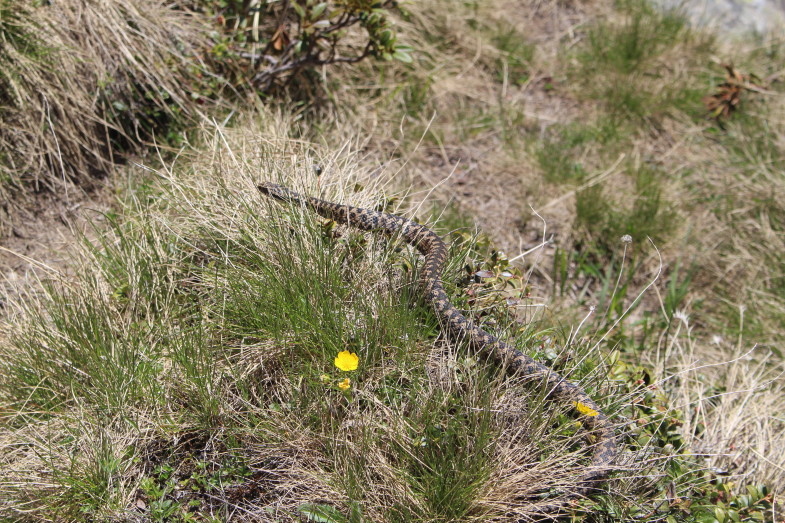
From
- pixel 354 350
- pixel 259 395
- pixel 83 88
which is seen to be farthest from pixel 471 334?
pixel 83 88

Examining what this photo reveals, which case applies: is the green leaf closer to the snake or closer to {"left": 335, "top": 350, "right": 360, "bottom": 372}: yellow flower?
{"left": 335, "top": 350, "right": 360, "bottom": 372}: yellow flower

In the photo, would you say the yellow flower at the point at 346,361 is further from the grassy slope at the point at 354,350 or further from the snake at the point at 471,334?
the snake at the point at 471,334

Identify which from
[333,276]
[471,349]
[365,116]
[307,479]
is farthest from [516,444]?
[365,116]

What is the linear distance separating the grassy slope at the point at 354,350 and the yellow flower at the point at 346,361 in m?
0.08

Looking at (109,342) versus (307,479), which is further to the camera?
(109,342)

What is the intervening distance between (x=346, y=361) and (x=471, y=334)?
0.66m

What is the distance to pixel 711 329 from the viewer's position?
18.6 ft

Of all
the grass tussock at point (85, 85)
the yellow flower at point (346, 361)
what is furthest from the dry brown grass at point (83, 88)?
the yellow flower at point (346, 361)

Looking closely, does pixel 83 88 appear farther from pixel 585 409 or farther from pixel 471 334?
pixel 585 409

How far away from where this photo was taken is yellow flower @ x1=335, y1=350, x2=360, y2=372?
10.8ft

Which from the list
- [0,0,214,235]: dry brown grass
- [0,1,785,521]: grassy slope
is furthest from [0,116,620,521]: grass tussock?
[0,0,214,235]: dry brown grass

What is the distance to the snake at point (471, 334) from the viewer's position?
3.14m

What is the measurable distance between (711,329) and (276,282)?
12.7 ft

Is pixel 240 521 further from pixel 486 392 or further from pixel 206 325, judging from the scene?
pixel 486 392
